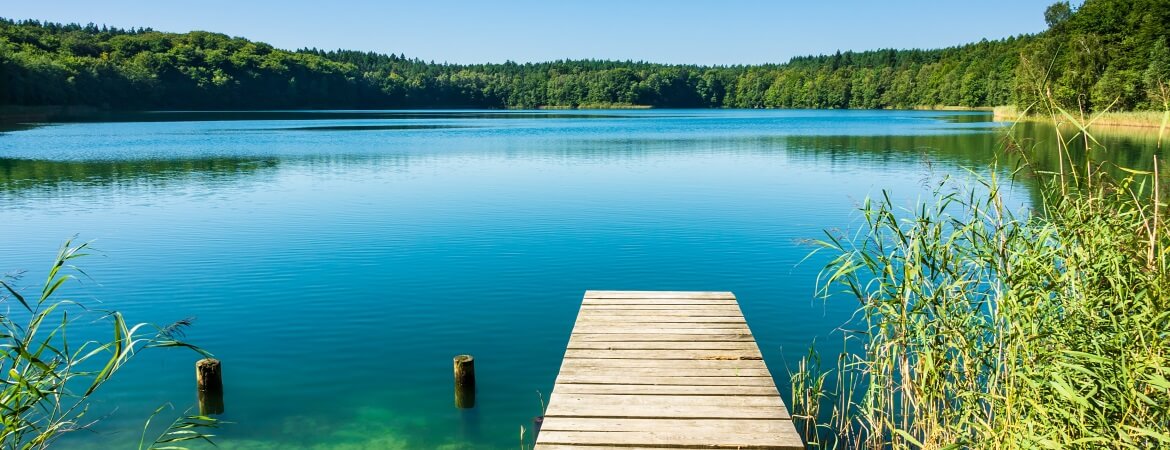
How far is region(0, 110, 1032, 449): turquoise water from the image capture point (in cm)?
759

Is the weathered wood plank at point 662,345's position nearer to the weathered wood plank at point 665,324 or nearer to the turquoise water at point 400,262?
the weathered wood plank at point 665,324

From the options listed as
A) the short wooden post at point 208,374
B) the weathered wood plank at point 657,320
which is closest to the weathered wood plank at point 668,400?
the weathered wood plank at point 657,320

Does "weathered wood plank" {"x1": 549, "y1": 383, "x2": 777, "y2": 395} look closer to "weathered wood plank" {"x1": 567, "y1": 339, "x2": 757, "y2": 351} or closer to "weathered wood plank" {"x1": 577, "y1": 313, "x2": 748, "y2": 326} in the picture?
"weathered wood plank" {"x1": 567, "y1": 339, "x2": 757, "y2": 351}

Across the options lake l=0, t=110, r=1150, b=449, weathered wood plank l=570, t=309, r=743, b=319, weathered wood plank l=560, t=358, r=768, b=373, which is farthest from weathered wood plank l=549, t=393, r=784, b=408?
weathered wood plank l=570, t=309, r=743, b=319

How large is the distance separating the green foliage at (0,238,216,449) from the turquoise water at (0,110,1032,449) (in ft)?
1.04

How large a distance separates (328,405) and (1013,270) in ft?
19.1

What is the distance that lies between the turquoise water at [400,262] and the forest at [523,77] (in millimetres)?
40570

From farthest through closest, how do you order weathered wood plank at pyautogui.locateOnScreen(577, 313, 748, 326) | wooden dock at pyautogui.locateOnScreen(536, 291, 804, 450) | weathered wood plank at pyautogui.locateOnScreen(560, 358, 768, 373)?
weathered wood plank at pyautogui.locateOnScreen(577, 313, 748, 326) → weathered wood plank at pyautogui.locateOnScreen(560, 358, 768, 373) → wooden dock at pyautogui.locateOnScreen(536, 291, 804, 450)

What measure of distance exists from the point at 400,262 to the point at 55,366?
28.4ft

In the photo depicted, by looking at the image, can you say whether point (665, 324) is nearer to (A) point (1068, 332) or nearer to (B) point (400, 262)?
(A) point (1068, 332)

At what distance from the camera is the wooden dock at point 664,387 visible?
16.5 feet

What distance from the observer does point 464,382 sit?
738 cm

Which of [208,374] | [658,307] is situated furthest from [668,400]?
[208,374]

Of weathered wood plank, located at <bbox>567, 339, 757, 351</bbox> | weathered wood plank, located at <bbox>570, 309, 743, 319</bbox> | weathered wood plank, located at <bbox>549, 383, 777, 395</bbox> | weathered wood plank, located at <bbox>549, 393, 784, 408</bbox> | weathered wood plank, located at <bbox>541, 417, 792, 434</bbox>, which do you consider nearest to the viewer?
weathered wood plank, located at <bbox>541, 417, 792, 434</bbox>
